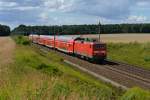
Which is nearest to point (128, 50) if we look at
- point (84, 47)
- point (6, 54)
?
point (84, 47)

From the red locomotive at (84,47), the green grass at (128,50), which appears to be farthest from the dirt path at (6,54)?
the green grass at (128,50)

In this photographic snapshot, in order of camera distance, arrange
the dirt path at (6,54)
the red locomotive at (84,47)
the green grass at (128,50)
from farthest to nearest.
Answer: the green grass at (128,50) < the red locomotive at (84,47) < the dirt path at (6,54)

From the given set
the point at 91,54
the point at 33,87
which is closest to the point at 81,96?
the point at 33,87

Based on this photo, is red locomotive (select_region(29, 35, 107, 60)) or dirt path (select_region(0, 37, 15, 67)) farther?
red locomotive (select_region(29, 35, 107, 60))

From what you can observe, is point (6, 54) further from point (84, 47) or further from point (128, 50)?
point (128, 50)

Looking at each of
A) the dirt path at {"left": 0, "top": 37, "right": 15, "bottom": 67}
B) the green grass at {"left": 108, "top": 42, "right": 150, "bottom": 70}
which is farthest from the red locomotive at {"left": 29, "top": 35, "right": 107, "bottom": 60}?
the dirt path at {"left": 0, "top": 37, "right": 15, "bottom": 67}

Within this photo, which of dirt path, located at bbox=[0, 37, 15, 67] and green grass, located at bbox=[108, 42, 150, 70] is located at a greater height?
dirt path, located at bbox=[0, 37, 15, 67]

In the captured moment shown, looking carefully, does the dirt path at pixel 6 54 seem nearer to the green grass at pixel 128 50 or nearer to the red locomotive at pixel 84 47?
the red locomotive at pixel 84 47

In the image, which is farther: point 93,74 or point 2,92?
point 93,74

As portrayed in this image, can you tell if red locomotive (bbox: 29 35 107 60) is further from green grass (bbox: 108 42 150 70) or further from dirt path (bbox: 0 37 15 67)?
dirt path (bbox: 0 37 15 67)

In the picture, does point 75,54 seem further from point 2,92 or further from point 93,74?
point 2,92

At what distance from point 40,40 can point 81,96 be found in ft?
355

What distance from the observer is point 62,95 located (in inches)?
508

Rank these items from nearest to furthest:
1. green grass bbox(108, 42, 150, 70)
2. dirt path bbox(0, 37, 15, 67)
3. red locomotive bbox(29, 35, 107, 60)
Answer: dirt path bbox(0, 37, 15, 67), red locomotive bbox(29, 35, 107, 60), green grass bbox(108, 42, 150, 70)
